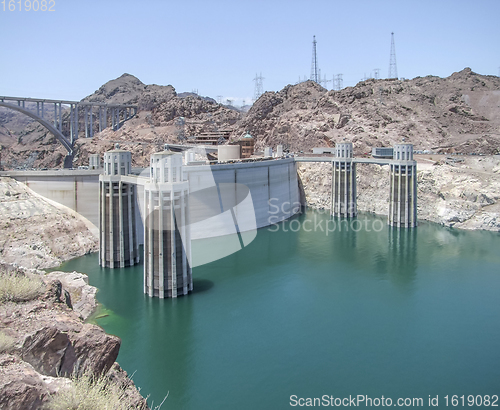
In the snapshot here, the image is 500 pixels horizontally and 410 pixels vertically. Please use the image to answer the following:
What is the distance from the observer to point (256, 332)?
2609 cm

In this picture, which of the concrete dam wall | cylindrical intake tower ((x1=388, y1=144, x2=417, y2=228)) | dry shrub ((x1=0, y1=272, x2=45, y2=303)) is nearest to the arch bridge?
the concrete dam wall

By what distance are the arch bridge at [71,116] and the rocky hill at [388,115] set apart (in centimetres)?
2711

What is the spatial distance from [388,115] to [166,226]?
5901cm

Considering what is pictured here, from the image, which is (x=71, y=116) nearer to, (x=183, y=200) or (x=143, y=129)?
(x=143, y=129)

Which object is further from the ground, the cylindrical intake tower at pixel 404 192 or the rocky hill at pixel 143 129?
the rocky hill at pixel 143 129

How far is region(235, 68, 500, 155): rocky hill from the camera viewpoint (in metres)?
73.5

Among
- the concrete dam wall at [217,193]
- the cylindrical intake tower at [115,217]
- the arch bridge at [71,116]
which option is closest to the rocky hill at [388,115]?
the concrete dam wall at [217,193]

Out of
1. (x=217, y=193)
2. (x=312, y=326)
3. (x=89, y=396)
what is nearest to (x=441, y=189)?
(x=217, y=193)

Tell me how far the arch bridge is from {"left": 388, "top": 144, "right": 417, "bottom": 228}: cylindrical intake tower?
58.5 meters

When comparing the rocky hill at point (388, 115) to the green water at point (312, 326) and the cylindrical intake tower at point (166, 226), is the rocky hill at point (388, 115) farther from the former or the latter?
the cylindrical intake tower at point (166, 226)

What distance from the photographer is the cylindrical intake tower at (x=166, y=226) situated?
2923 centimetres

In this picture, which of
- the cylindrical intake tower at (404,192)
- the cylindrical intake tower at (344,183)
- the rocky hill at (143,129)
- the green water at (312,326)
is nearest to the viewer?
the green water at (312,326)

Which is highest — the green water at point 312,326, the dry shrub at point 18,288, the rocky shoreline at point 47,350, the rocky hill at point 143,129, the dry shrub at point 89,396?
the rocky hill at point 143,129

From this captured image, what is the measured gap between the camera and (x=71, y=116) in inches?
3351
